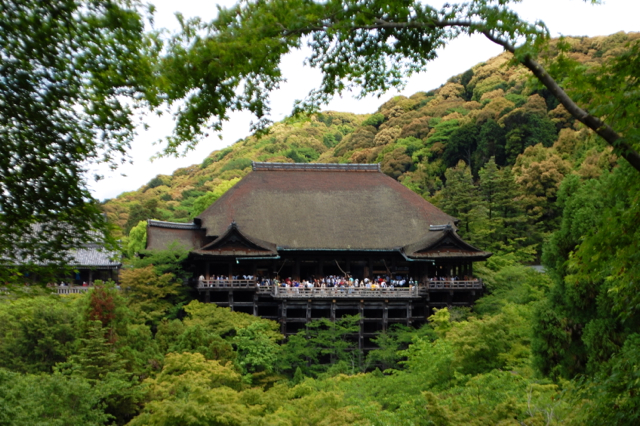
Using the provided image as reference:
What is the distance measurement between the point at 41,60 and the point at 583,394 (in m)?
5.89

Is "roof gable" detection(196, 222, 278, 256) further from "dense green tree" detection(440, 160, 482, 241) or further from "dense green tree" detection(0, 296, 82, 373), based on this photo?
"dense green tree" detection(440, 160, 482, 241)

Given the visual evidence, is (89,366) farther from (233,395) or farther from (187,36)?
(187,36)

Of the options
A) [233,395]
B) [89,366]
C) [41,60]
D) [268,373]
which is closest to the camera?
[41,60]

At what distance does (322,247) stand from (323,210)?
299 cm

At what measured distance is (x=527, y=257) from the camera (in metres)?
29.7

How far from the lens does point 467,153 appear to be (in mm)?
54469

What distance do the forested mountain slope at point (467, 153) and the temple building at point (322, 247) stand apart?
13.8ft

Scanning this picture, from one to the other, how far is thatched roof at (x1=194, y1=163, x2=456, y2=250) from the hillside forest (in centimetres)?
362

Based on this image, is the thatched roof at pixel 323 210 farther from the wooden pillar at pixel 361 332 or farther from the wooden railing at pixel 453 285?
the wooden pillar at pixel 361 332

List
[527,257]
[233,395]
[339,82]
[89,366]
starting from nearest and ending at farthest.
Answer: [339,82], [233,395], [89,366], [527,257]

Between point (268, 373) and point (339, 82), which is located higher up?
point (339, 82)

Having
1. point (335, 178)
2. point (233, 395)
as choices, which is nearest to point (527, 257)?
point (335, 178)

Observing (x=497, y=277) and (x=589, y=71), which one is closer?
(x=589, y=71)

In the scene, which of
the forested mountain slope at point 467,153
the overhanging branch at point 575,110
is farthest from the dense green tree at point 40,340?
the overhanging branch at point 575,110
